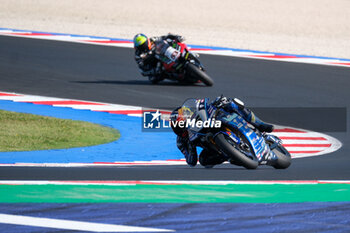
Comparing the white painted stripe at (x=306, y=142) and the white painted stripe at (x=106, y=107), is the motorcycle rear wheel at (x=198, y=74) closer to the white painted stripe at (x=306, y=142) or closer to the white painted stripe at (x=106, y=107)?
the white painted stripe at (x=106, y=107)

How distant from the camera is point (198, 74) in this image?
691 inches

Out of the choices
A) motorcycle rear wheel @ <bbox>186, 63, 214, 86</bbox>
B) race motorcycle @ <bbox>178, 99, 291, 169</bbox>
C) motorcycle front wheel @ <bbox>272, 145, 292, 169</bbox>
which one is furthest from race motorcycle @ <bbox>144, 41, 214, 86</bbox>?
race motorcycle @ <bbox>178, 99, 291, 169</bbox>

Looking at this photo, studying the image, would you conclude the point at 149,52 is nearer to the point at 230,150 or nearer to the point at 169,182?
the point at 230,150

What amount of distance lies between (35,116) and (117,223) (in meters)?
8.58

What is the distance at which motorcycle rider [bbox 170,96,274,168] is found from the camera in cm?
917

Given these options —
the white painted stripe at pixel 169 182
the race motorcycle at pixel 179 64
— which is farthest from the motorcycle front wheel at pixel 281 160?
the race motorcycle at pixel 179 64

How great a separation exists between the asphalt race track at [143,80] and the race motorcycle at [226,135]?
2.39m

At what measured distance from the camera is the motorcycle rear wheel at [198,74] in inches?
686

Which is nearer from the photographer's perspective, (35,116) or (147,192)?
(147,192)

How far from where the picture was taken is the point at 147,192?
24.9 ft

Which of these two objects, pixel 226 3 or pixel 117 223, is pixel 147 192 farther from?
pixel 226 3

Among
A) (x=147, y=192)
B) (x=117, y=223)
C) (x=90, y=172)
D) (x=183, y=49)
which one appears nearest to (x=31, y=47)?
(x=183, y=49)

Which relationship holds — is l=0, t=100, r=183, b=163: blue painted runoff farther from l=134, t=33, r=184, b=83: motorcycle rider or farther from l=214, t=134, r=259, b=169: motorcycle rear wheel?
l=214, t=134, r=259, b=169: motorcycle rear wheel

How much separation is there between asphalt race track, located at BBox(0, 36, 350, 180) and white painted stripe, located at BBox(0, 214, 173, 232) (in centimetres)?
572
